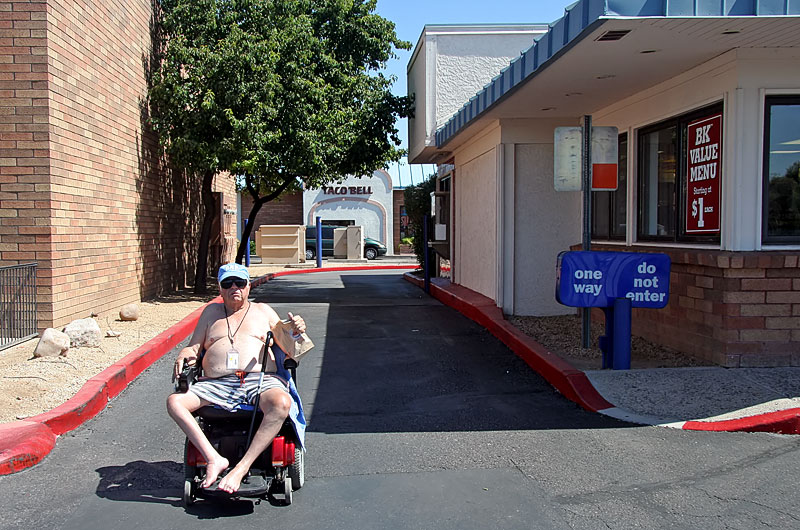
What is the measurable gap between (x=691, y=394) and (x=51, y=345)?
6.47m

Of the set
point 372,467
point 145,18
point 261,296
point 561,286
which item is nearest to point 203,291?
point 261,296

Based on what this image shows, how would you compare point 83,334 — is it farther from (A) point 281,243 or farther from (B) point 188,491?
(A) point 281,243

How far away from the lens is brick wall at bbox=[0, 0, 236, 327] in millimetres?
9195

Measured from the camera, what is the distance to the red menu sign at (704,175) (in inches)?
298

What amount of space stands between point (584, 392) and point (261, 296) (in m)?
11.1

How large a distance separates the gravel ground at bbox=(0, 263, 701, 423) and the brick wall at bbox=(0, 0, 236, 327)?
0.79m

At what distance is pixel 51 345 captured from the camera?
7906 mm

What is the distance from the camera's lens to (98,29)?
35.9 feet

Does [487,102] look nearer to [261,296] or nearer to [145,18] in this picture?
[145,18]

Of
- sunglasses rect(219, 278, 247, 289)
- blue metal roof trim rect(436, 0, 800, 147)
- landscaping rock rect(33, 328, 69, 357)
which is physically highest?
blue metal roof trim rect(436, 0, 800, 147)

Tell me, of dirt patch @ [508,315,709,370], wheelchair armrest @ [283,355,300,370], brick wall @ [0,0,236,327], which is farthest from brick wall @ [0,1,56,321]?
dirt patch @ [508,315,709,370]

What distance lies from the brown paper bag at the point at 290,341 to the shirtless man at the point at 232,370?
3.2 inches

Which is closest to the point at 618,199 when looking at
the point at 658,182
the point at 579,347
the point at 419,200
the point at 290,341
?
the point at 658,182

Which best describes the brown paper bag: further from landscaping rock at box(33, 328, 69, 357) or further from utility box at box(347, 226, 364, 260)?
utility box at box(347, 226, 364, 260)
